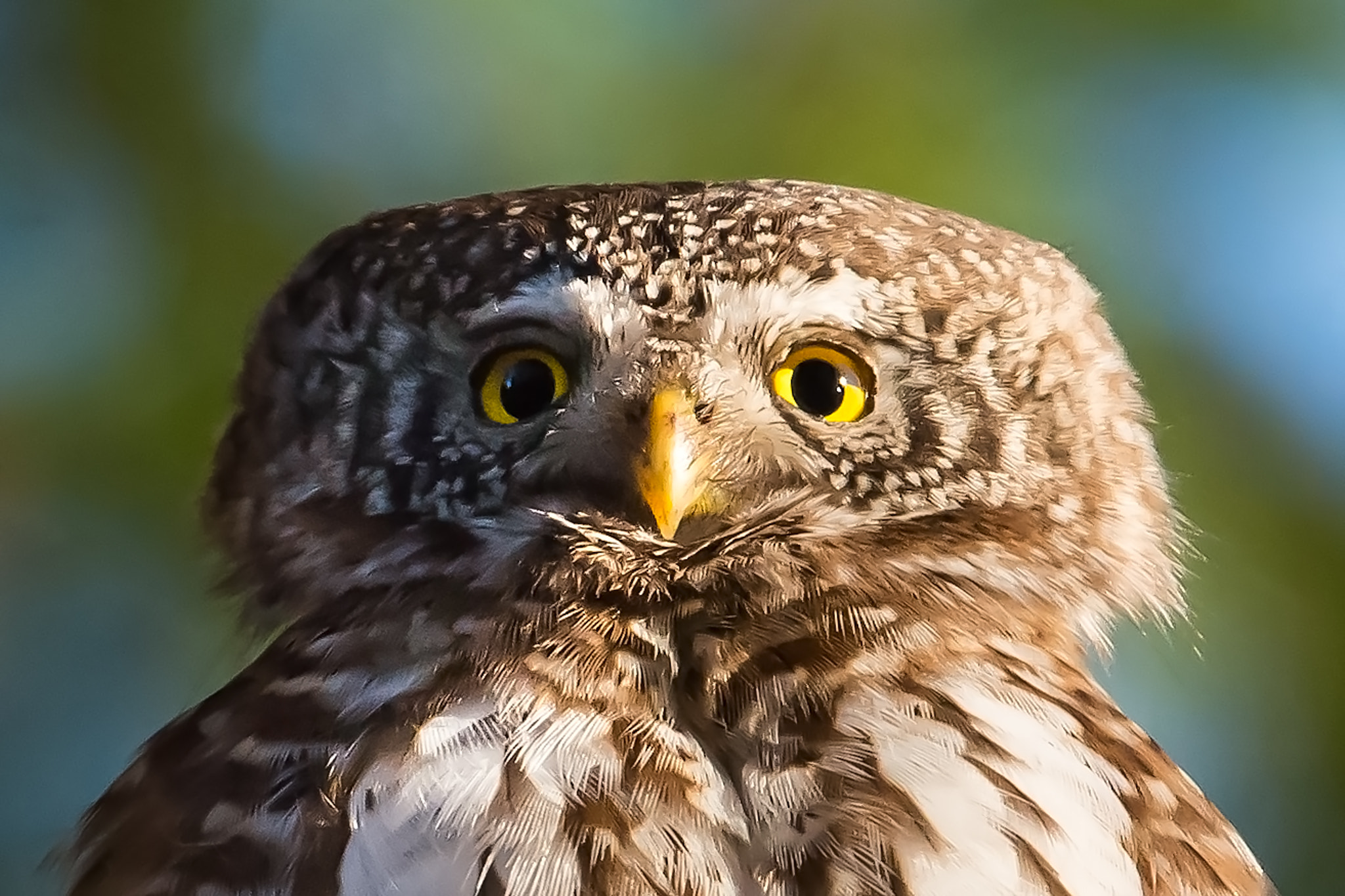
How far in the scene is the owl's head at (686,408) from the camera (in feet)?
4.34

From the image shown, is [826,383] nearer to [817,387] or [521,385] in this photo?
[817,387]

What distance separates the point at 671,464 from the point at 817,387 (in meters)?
0.20

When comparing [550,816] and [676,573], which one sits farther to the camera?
[676,573]

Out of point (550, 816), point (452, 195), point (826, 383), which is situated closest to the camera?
point (550, 816)

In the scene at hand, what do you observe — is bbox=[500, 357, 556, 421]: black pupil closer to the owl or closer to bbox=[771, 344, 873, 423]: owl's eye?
the owl

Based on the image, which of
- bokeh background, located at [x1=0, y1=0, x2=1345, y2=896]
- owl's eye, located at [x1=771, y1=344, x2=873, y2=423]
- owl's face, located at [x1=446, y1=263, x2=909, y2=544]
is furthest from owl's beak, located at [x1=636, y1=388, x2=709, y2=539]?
bokeh background, located at [x1=0, y1=0, x2=1345, y2=896]

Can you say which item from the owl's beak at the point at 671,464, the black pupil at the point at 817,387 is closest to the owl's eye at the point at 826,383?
the black pupil at the point at 817,387

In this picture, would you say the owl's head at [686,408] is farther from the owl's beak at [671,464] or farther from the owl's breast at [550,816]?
the owl's breast at [550,816]

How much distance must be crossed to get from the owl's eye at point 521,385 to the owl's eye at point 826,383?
0.20 meters

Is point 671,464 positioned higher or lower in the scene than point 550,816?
higher

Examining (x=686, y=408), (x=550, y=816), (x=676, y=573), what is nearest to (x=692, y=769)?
(x=550, y=816)

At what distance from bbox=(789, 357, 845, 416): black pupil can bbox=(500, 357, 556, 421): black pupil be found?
227 millimetres

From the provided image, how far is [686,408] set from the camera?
4.28 feet

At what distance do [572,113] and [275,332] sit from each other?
2.42 metres
